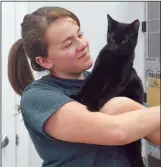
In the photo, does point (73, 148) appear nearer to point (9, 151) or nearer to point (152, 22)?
point (152, 22)

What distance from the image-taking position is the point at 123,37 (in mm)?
574

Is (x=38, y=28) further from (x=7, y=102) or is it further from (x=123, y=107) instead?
(x=7, y=102)

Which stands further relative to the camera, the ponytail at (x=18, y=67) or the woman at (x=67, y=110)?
the ponytail at (x=18, y=67)

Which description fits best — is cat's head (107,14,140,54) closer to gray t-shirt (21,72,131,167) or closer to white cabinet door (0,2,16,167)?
gray t-shirt (21,72,131,167)

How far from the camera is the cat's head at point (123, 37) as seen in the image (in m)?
0.57

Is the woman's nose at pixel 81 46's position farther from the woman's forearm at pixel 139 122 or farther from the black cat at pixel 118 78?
the woman's forearm at pixel 139 122

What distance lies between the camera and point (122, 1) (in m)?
0.71

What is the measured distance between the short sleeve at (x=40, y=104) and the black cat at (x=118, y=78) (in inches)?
2.0

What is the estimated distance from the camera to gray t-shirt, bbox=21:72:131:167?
57 centimetres

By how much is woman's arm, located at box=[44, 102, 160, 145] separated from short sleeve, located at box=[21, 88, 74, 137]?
0.01 m

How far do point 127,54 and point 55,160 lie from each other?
26 cm

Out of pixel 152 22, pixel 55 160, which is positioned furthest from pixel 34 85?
pixel 152 22

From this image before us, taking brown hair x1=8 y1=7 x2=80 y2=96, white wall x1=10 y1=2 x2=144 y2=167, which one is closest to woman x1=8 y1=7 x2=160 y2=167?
brown hair x1=8 y1=7 x2=80 y2=96

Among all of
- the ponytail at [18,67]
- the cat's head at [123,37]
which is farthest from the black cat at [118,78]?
the ponytail at [18,67]
